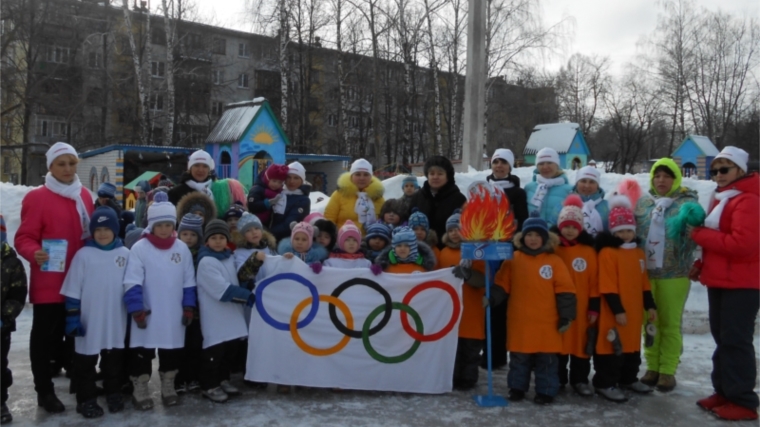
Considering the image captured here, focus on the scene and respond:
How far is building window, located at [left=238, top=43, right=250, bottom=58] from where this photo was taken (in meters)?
42.4

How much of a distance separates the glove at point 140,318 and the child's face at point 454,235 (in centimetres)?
239

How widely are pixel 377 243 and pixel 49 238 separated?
2.44m

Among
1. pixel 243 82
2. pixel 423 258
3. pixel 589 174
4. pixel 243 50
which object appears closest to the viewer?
pixel 423 258

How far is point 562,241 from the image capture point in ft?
16.5

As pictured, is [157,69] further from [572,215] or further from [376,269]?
[572,215]

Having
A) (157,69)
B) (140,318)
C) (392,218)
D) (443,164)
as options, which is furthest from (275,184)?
(157,69)

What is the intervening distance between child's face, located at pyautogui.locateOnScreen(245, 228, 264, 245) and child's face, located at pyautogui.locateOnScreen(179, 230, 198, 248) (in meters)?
0.39

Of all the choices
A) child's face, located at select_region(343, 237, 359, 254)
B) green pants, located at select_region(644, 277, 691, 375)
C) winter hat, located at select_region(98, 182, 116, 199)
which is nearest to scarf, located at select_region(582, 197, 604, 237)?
green pants, located at select_region(644, 277, 691, 375)

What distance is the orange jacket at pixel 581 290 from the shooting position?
16.2ft

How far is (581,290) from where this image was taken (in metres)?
4.96

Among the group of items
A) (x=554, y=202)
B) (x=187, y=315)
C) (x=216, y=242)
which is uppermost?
(x=554, y=202)

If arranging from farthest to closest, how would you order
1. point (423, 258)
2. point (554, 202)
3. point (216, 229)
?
point (554, 202)
point (423, 258)
point (216, 229)

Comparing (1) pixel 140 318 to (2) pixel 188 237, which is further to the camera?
(2) pixel 188 237

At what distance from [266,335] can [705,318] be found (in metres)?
5.74
